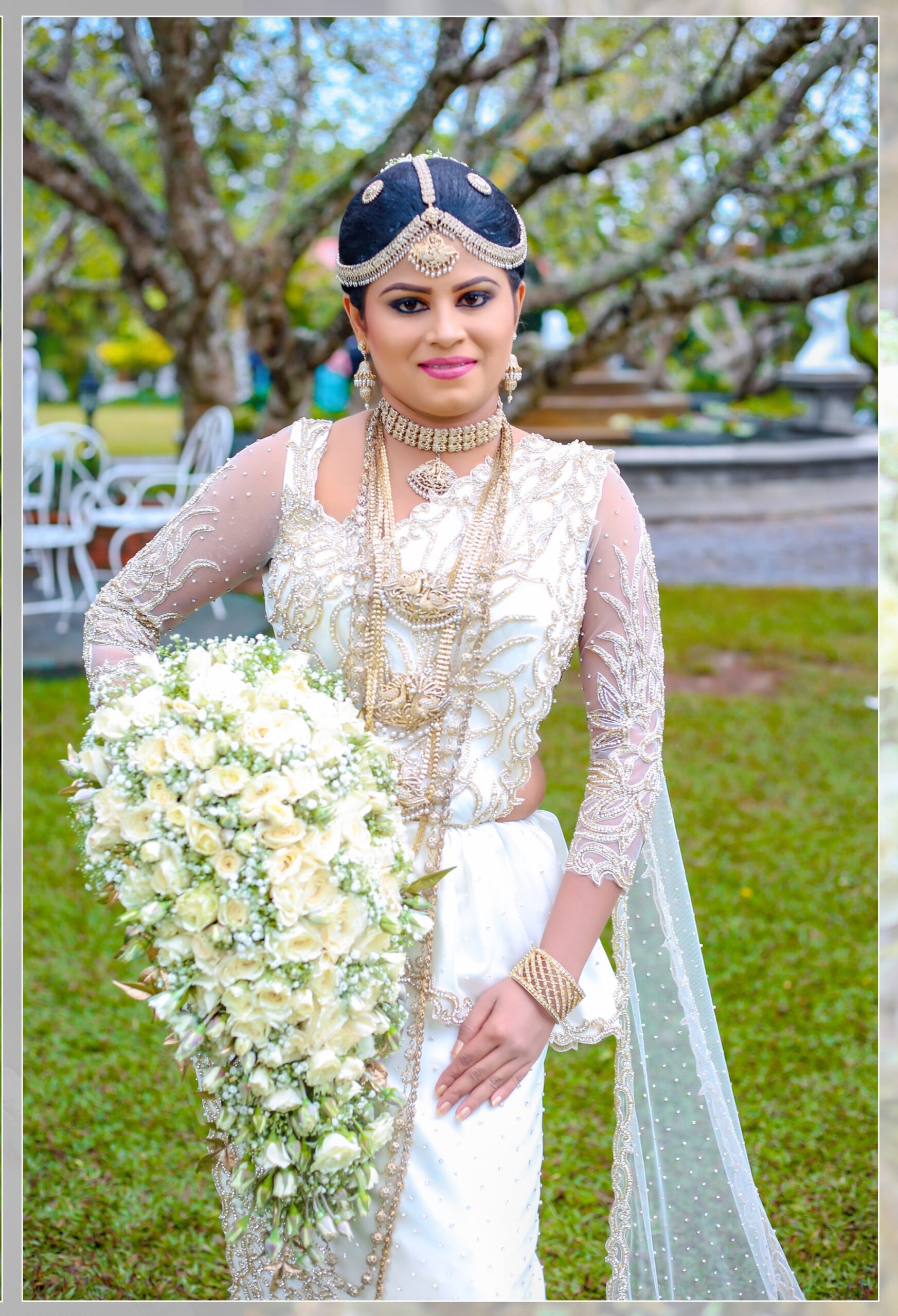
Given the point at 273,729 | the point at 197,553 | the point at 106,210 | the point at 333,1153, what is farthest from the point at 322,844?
the point at 106,210

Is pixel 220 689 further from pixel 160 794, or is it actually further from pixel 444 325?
pixel 444 325

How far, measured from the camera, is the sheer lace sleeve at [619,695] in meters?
2.02

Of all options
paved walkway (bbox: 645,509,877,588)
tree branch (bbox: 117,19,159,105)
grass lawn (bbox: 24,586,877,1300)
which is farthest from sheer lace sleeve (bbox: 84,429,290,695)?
paved walkway (bbox: 645,509,877,588)

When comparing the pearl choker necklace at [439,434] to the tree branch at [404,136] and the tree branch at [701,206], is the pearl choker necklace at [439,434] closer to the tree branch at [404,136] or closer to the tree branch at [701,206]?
the tree branch at [404,136]

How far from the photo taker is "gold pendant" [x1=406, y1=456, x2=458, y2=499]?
6.80ft

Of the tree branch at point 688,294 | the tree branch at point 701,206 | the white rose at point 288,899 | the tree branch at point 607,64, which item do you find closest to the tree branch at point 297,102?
the tree branch at point 607,64

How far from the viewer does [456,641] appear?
1995 mm

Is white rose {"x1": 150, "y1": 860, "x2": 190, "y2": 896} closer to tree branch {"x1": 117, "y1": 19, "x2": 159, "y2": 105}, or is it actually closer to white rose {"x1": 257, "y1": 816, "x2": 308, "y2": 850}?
white rose {"x1": 257, "y1": 816, "x2": 308, "y2": 850}

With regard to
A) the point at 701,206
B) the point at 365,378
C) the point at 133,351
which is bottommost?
the point at 365,378

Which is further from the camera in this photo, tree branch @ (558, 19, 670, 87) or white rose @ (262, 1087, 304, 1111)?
tree branch @ (558, 19, 670, 87)

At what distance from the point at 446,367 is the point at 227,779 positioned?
0.74 metres

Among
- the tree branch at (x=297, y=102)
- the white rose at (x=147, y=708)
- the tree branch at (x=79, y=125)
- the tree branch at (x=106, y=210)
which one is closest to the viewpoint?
the white rose at (x=147, y=708)

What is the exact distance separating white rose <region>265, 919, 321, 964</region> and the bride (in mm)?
424

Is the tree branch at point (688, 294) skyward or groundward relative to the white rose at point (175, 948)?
skyward
